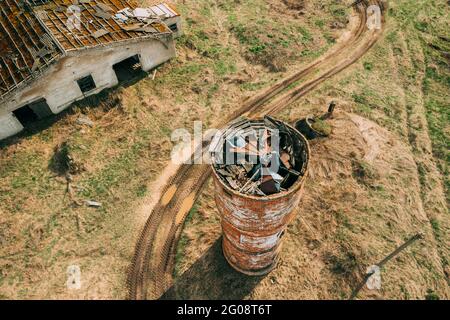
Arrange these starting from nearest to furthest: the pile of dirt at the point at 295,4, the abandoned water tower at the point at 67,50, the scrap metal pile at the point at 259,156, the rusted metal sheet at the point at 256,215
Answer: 1. the rusted metal sheet at the point at 256,215
2. the scrap metal pile at the point at 259,156
3. the abandoned water tower at the point at 67,50
4. the pile of dirt at the point at 295,4

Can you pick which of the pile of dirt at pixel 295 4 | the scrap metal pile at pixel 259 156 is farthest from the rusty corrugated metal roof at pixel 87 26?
the scrap metal pile at pixel 259 156

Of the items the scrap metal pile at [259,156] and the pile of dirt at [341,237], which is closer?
the scrap metal pile at [259,156]

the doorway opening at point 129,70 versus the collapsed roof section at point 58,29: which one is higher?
the collapsed roof section at point 58,29

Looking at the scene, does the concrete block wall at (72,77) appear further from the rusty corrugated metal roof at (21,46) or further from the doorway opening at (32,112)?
the rusty corrugated metal roof at (21,46)

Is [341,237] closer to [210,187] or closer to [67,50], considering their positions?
[210,187]

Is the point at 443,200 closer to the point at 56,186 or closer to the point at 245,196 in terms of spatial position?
the point at 245,196

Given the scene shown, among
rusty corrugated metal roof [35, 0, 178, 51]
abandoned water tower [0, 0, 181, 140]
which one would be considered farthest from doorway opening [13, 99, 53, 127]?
rusty corrugated metal roof [35, 0, 178, 51]

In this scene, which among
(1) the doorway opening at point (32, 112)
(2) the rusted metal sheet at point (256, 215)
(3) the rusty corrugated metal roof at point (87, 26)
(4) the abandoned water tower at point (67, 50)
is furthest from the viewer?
(3) the rusty corrugated metal roof at point (87, 26)
